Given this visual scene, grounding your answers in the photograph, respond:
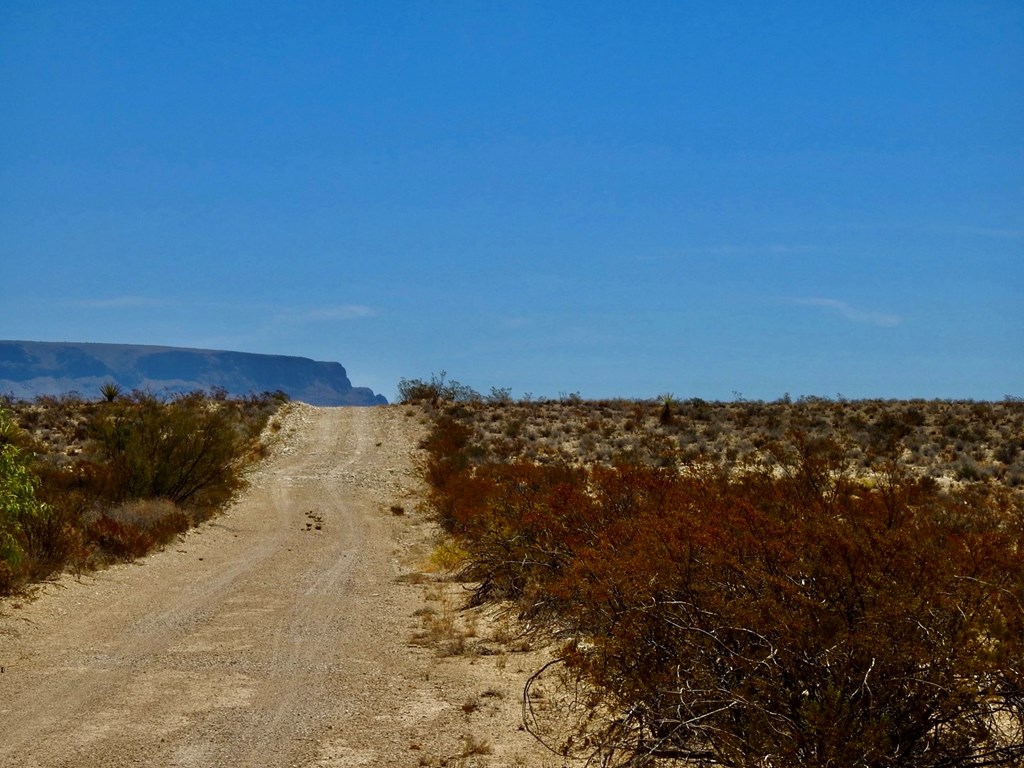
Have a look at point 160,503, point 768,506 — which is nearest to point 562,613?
point 768,506

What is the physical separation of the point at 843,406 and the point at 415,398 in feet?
76.9

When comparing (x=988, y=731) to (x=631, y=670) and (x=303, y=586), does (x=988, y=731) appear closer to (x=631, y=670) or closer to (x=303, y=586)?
(x=631, y=670)

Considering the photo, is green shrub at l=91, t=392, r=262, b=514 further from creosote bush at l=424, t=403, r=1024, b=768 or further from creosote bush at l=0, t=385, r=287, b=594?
creosote bush at l=424, t=403, r=1024, b=768

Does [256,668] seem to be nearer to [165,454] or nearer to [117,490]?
[117,490]

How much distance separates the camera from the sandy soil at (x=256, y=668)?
7.87 m

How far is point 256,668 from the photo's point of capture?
34.8 ft

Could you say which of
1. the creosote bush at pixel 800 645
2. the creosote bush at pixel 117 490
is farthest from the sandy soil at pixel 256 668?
the creosote bush at pixel 800 645

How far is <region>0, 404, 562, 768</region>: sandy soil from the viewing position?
787 centimetres

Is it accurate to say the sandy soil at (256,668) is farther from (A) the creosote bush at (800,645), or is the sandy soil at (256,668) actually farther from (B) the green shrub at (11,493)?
(A) the creosote bush at (800,645)

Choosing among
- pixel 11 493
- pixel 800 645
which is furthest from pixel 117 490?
pixel 800 645

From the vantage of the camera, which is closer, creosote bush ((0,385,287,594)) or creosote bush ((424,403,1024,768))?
creosote bush ((424,403,1024,768))

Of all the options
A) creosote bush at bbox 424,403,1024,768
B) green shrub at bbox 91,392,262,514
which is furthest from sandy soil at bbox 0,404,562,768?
green shrub at bbox 91,392,262,514

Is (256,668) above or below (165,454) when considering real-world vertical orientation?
below

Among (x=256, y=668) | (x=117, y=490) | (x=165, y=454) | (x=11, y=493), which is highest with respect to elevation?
(x=165, y=454)
